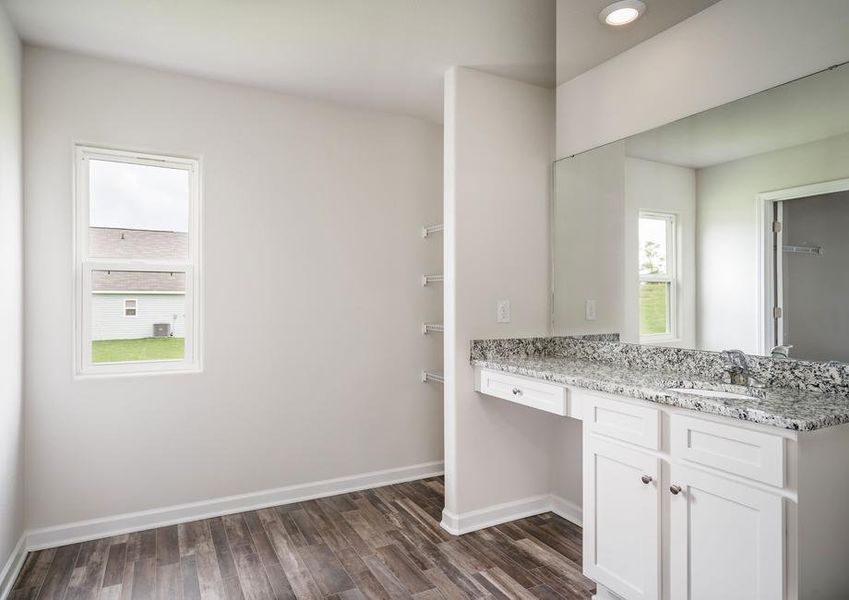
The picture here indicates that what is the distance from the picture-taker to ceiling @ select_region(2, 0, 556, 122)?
2.26 metres

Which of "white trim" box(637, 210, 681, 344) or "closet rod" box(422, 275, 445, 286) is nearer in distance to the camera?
"white trim" box(637, 210, 681, 344)

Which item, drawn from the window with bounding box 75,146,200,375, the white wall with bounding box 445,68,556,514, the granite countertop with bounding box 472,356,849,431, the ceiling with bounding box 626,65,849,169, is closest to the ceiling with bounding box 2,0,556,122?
the white wall with bounding box 445,68,556,514

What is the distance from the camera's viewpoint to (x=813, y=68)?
6.12ft

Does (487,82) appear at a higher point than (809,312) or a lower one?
higher

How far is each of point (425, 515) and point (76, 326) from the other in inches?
85.6

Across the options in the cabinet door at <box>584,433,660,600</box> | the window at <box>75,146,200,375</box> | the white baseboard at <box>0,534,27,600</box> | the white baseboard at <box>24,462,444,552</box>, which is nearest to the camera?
the cabinet door at <box>584,433,660,600</box>

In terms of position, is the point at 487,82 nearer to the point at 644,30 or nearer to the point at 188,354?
the point at 644,30

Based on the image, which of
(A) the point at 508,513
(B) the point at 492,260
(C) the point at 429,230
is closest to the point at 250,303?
(C) the point at 429,230

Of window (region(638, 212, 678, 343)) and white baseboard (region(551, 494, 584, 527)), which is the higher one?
window (region(638, 212, 678, 343))

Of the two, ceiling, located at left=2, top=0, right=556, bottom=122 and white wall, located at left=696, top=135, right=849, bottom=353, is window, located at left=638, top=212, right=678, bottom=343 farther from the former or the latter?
ceiling, located at left=2, top=0, right=556, bottom=122

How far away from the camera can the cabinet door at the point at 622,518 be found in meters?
1.84

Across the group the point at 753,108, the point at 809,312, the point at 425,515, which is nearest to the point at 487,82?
the point at 753,108

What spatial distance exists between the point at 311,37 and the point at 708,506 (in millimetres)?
2571

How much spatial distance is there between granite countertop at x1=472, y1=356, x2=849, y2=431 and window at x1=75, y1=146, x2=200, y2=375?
1.80 m
